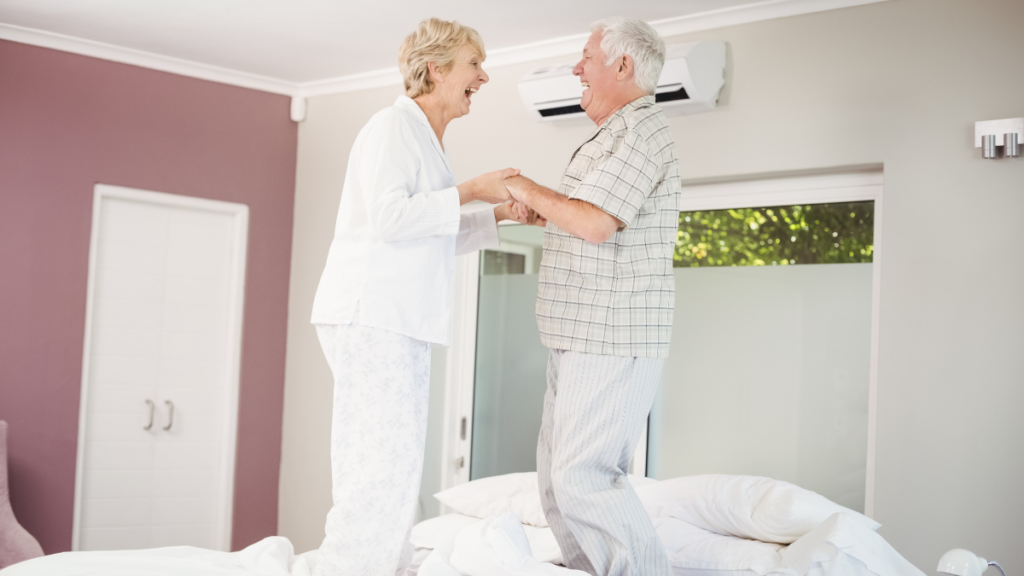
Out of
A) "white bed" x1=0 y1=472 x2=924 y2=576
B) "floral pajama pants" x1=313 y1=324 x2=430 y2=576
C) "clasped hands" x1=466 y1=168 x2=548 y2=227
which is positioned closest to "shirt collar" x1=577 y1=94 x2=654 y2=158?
"clasped hands" x1=466 y1=168 x2=548 y2=227

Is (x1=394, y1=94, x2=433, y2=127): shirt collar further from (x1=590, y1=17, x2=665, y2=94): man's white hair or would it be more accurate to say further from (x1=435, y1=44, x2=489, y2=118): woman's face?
(x1=590, y1=17, x2=665, y2=94): man's white hair

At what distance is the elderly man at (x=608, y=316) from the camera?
6.08ft

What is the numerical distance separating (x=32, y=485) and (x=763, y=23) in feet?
12.0

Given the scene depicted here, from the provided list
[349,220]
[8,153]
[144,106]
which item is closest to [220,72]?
[144,106]

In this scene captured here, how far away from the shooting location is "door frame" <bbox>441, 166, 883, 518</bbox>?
2.91 m

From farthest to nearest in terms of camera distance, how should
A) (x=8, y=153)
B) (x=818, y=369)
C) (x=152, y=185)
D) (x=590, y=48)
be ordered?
(x=152, y=185), (x=8, y=153), (x=818, y=369), (x=590, y=48)

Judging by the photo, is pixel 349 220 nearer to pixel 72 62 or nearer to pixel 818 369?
pixel 818 369

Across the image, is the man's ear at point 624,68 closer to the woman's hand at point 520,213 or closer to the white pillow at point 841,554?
the woman's hand at point 520,213

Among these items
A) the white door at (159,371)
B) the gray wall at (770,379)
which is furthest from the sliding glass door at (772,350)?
the white door at (159,371)

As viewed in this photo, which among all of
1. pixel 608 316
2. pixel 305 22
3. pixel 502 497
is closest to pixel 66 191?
pixel 305 22

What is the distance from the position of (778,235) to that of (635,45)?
1.41 m

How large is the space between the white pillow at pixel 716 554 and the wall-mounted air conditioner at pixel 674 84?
1.48m

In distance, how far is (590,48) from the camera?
208 cm

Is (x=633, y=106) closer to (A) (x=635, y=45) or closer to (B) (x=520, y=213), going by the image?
(A) (x=635, y=45)
